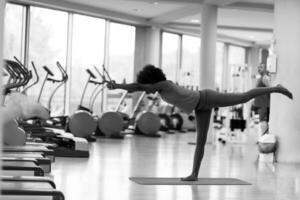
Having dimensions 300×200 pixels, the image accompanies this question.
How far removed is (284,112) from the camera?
7.85 metres

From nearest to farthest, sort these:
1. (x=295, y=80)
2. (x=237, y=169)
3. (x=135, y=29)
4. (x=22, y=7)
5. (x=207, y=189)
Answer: (x=207, y=189) → (x=237, y=169) → (x=295, y=80) → (x=22, y=7) → (x=135, y=29)

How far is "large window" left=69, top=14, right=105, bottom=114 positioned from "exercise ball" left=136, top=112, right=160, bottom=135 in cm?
211

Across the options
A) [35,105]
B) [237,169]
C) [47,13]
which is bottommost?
[237,169]

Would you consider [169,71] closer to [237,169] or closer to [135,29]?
[135,29]

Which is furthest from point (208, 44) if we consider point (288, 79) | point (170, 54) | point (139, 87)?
point (139, 87)

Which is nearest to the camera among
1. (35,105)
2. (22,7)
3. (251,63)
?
(35,105)

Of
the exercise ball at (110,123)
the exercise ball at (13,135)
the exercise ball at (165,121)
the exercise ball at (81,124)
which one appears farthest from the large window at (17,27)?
the exercise ball at (13,135)

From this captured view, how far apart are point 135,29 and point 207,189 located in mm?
11164

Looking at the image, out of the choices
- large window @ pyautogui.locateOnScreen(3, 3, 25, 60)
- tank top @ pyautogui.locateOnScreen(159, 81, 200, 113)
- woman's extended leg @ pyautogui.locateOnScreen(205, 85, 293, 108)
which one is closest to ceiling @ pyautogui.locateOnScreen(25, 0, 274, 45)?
large window @ pyautogui.locateOnScreen(3, 3, 25, 60)

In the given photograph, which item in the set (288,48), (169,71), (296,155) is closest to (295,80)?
(288,48)

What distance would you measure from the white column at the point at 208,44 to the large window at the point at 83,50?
387 cm

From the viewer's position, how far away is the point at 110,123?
11.3 meters

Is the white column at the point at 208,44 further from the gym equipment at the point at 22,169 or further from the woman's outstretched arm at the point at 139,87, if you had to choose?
the gym equipment at the point at 22,169

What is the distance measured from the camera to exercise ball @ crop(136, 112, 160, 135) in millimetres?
12820
